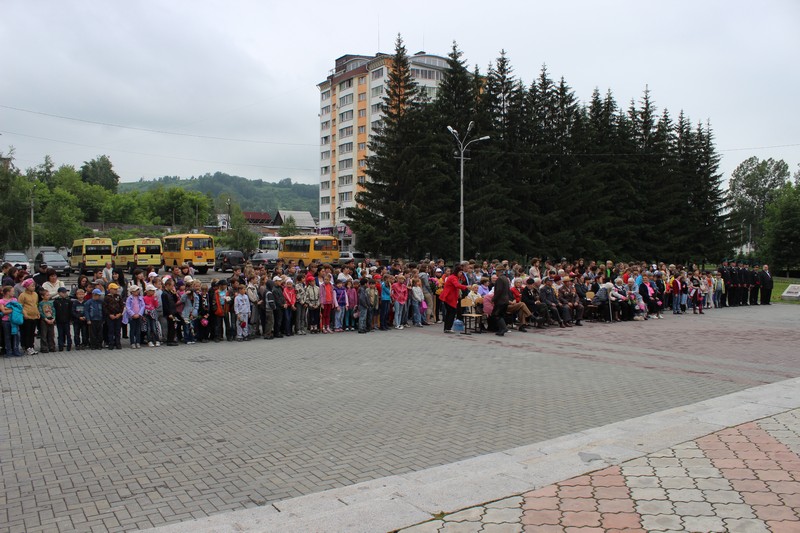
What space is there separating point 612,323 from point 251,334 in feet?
38.9

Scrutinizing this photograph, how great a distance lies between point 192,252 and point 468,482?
44.8 meters

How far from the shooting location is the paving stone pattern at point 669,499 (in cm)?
443

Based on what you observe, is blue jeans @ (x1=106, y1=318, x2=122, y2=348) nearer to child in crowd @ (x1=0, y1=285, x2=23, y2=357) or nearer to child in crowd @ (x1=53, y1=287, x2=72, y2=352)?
child in crowd @ (x1=53, y1=287, x2=72, y2=352)

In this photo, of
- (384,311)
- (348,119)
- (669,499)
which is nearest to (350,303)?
(384,311)

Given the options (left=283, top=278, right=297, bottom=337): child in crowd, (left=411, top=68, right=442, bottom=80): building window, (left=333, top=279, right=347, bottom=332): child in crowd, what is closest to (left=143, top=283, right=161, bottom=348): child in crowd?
(left=283, top=278, right=297, bottom=337): child in crowd

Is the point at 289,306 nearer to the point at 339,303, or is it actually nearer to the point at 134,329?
the point at 339,303

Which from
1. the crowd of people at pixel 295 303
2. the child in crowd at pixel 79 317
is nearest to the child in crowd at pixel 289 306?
the crowd of people at pixel 295 303

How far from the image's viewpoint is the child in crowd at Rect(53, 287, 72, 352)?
13.9 m

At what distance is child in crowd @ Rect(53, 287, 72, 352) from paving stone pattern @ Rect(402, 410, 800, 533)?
12.4 m

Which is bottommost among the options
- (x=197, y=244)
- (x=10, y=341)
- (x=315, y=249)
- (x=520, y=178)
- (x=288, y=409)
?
(x=288, y=409)

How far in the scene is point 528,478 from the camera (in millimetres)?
5426

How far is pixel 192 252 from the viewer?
46750mm

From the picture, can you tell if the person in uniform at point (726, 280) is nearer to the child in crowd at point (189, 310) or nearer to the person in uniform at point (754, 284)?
the person in uniform at point (754, 284)

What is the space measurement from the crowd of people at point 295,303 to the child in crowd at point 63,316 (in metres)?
0.02
